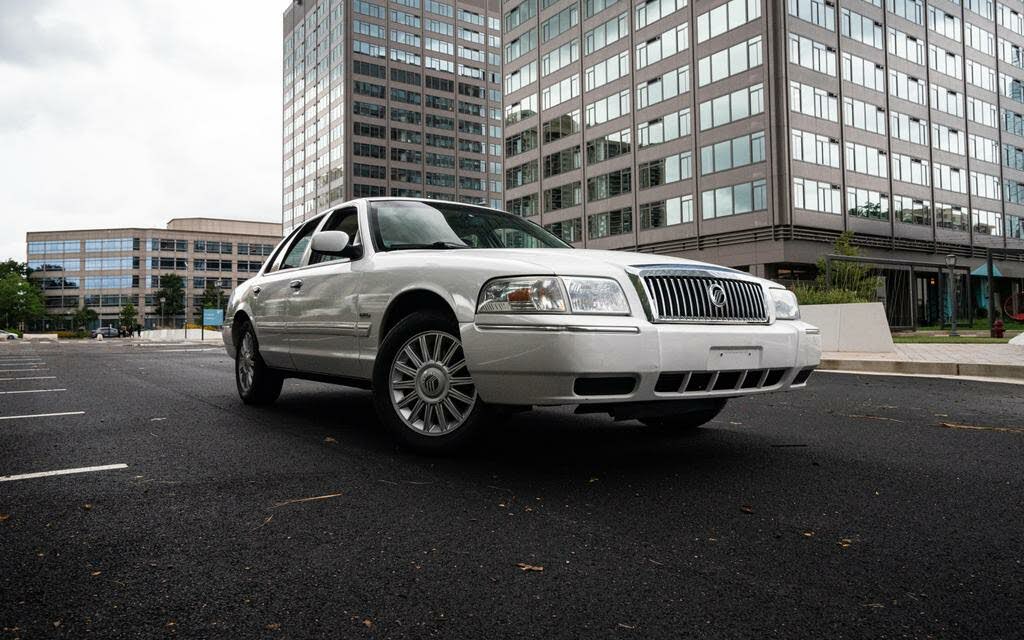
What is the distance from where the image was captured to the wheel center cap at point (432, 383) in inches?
152

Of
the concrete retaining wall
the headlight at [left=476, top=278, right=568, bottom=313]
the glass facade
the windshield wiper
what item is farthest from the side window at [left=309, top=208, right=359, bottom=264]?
the concrete retaining wall

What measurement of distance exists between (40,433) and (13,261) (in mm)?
131515

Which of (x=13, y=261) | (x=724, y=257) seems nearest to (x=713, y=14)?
(x=724, y=257)

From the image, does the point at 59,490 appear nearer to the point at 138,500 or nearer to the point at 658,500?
the point at 138,500

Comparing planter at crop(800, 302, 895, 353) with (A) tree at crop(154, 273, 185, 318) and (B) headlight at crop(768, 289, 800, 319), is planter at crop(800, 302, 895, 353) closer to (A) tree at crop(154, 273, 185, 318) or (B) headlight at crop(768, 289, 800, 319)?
(B) headlight at crop(768, 289, 800, 319)

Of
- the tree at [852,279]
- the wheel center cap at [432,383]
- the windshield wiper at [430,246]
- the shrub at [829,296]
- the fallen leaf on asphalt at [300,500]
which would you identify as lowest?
the fallen leaf on asphalt at [300,500]

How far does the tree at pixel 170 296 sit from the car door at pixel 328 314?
109319mm

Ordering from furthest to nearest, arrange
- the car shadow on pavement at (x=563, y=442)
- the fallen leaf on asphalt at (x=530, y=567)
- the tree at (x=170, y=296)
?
1. the tree at (x=170, y=296)
2. the car shadow on pavement at (x=563, y=442)
3. the fallen leaf on asphalt at (x=530, y=567)

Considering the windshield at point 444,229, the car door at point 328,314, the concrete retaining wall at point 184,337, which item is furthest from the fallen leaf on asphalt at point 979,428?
the concrete retaining wall at point 184,337

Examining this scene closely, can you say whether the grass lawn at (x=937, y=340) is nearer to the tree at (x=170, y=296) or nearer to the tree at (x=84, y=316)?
the tree at (x=170, y=296)

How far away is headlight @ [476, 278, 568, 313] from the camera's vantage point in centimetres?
337

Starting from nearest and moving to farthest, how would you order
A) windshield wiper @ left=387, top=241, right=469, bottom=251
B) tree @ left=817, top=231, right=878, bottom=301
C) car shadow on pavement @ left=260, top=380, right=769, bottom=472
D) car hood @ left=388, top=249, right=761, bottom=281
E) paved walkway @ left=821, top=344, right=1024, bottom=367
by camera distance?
car hood @ left=388, top=249, right=761, bottom=281 < car shadow on pavement @ left=260, top=380, right=769, bottom=472 < windshield wiper @ left=387, top=241, right=469, bottom=251 < paved walkway @ left=821, top=344, right=1024, bottom=367 < tree @ left=817, top=231, right=878, bottom=301

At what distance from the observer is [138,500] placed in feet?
10.2

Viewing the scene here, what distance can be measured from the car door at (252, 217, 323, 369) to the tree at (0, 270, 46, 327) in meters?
115
